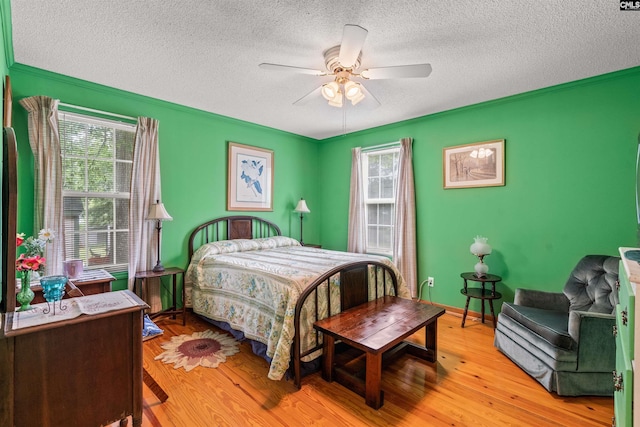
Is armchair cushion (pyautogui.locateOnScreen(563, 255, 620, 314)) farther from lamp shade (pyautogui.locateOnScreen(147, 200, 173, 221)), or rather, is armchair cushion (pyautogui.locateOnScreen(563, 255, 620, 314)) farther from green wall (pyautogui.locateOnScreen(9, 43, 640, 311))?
lamp shade (pyautogui.locateOnScreen(147, 200, 173, 221))

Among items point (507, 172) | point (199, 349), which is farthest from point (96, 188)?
point (507, 172)

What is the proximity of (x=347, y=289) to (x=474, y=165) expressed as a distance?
217 cm

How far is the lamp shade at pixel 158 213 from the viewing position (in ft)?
9.95

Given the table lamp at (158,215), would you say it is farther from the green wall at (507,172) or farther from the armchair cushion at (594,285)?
the armchair cushion at (594,285)

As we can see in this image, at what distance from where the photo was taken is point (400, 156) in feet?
12.8

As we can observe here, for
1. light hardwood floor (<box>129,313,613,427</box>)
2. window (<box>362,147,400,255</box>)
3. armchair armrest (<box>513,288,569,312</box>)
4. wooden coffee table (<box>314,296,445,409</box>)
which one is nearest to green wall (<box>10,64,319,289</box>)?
window (<box>362,147,400,255</box>)

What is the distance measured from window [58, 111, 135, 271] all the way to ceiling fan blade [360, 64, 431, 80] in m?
2.58

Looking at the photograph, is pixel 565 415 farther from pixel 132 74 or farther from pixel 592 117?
pixel 132 74

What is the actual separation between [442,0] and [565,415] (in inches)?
102

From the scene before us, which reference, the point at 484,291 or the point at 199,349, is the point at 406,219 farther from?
the point at 199,349

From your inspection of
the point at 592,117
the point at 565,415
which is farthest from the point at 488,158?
the point at 565,415

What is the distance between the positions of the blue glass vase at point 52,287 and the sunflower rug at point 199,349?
4.00ft

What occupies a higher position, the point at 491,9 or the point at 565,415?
the point at 491,9

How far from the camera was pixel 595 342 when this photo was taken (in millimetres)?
1896
